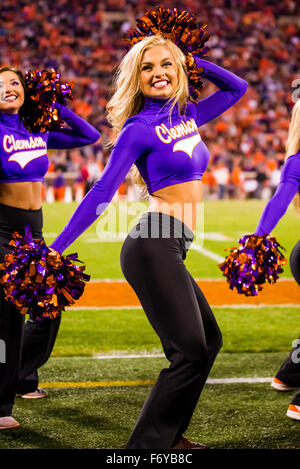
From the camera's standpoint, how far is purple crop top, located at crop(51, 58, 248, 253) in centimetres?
220

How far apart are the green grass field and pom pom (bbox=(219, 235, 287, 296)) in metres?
0.72

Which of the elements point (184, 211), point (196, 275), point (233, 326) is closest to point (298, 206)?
point (184, 211)

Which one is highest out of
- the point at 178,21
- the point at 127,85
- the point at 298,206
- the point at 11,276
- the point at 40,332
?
the point at 178,21

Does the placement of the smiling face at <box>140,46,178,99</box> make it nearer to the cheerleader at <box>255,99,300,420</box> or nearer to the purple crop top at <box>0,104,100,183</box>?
the cheerleader at <box>255,99,300,420</box>

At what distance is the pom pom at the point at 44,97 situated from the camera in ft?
10.8

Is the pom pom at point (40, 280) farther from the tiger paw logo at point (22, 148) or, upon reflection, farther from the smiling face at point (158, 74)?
the tiger paw logo at point (22, 148)

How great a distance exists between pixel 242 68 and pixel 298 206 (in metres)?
21.4

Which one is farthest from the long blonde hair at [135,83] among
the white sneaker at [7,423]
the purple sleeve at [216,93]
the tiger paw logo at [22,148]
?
the white sneaker at [7,423]

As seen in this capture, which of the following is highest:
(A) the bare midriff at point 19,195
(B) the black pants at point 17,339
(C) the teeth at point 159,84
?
(C) the teeth at point 159,84

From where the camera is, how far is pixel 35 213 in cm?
327

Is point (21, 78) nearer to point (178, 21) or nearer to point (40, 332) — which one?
point (178, 21)

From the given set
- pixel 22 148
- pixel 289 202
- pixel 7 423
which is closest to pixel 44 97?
pixel 22 148

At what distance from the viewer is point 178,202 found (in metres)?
2.38

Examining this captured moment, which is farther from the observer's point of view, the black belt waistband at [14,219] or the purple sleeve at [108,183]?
the black belt waistband at [14,219]
